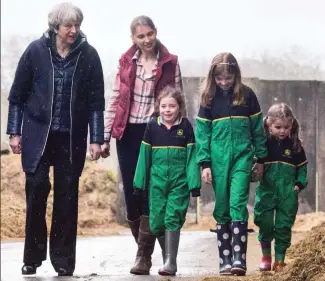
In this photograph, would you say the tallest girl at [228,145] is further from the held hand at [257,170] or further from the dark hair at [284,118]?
the dark hair at [284,118]

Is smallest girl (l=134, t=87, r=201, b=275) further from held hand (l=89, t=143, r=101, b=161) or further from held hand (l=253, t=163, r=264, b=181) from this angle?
held hand (l=253, t=163, r=264, b=181)

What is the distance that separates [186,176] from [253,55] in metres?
6.41

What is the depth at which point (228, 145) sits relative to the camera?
363 inches

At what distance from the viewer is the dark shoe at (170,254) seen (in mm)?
9273

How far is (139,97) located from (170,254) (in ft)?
4.10

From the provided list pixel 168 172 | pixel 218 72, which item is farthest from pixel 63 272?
pixel 218 72

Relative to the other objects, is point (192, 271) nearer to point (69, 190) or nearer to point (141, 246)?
point (141, 246)

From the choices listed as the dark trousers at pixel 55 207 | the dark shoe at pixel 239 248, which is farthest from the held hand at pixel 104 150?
→ the dark shoe at pixel 239 248

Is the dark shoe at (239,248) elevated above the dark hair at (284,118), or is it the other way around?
the dark hair at (284,118)

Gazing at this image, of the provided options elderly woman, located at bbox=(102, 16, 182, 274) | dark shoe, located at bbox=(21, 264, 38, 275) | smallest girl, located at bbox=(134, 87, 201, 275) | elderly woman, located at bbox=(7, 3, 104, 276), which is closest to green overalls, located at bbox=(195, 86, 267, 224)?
smallest girl, located at bbox=(134, 87, 201, 275)

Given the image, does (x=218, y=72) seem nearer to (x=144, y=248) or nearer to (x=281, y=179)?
(x=281, y=179)

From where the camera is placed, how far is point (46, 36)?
9.64 metres

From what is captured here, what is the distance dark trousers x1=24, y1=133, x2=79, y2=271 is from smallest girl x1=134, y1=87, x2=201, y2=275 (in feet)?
2.01

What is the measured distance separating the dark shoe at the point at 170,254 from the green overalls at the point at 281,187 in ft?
2.46
